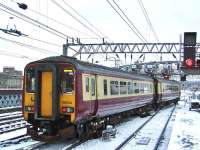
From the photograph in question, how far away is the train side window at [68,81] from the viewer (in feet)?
46.6

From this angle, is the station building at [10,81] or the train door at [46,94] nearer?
the train door at [46,94]

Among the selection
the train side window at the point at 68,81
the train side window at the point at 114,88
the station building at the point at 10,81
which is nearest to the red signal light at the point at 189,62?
the train side window at the point at 114,88

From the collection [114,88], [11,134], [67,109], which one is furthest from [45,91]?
[114,88]

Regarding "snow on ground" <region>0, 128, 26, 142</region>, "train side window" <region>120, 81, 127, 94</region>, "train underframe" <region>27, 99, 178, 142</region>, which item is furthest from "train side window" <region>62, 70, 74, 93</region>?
"train side window" <region>120, 81, 127, 94</region>

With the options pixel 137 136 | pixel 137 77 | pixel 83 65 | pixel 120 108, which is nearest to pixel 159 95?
pixel 137 77

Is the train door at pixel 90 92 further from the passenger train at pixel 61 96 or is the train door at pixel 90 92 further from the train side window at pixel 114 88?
the train side window at pixel 114 88

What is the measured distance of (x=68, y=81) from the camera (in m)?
14.3

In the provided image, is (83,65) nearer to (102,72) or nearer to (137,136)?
(102,72)

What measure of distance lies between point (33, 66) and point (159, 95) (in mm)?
22916

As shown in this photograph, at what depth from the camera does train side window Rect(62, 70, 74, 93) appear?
14.2 meters

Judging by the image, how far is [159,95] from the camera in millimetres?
36281

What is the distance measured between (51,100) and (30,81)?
4.42 feet

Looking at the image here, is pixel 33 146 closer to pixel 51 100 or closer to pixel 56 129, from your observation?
pixel 56 129

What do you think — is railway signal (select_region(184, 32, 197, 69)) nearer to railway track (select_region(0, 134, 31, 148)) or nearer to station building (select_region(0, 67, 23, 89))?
railway track (select_region(0, 134, 31, 148))
